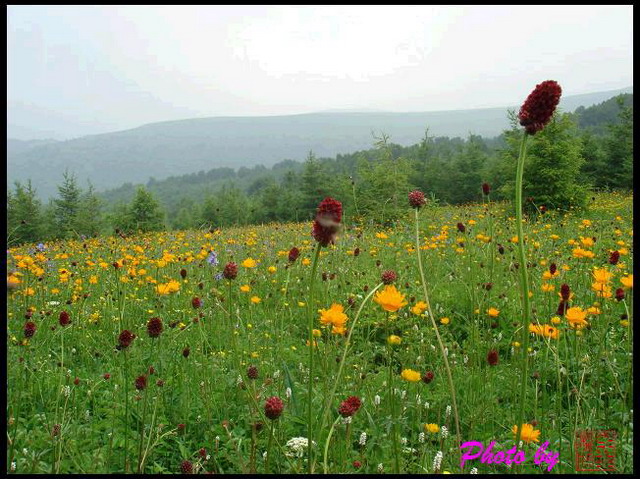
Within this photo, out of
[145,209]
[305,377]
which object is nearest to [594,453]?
[305,377]

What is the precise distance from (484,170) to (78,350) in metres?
23.9

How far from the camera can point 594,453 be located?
1.59 metres

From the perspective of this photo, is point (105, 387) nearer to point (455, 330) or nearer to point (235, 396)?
point (235, 396)

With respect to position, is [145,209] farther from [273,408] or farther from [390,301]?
[273,408]

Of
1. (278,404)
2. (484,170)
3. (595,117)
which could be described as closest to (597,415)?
(278,404)

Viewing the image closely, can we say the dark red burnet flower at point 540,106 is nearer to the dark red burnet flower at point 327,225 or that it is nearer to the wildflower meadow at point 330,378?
the wildflower meadow at point 330,378

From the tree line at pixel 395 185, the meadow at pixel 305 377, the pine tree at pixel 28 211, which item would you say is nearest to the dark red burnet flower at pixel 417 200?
the meadow at pixel 305 377

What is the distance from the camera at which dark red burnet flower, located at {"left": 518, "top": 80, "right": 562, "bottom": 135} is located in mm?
1062

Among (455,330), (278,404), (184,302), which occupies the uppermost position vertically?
(278,404)

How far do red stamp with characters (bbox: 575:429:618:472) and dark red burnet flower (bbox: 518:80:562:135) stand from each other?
1.20m

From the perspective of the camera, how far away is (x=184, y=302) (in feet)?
11.9

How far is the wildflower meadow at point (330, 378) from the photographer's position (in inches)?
60.1

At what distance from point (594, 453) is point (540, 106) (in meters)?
1.33

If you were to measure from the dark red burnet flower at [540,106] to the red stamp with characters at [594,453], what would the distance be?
120cm
